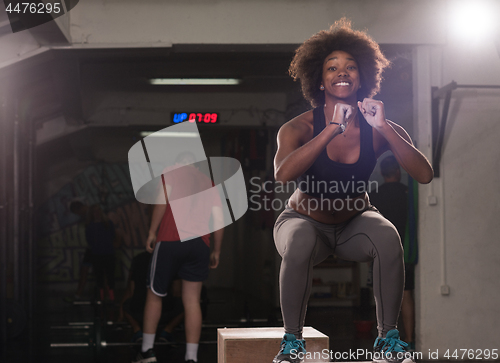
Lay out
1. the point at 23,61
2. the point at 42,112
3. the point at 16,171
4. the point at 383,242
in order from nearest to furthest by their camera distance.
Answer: the point at 383,242, the point at 23,61, the point at 16,171, the point at 42,112

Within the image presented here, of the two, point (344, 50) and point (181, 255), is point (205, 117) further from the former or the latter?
point (344, 50)

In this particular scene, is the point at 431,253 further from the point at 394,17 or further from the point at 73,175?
the point at 73,175

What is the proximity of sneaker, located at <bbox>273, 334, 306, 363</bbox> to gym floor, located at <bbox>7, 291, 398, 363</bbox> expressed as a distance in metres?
2.34

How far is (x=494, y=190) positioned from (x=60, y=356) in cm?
367

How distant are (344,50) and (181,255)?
2131mm

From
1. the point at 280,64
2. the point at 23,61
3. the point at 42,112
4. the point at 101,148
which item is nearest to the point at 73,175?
the point at 101,148

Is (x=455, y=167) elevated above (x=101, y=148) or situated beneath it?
situated beneath

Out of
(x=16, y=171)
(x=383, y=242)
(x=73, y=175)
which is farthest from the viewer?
(x=73, y=175)

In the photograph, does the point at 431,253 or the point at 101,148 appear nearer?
the point at 431,253

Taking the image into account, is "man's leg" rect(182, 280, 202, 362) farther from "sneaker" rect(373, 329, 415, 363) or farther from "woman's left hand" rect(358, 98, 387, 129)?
"woman's left hand" rect(358, 98, 387, 129)

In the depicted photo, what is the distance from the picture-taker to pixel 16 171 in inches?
217

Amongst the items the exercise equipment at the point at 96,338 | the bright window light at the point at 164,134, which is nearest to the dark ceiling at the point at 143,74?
the bright window light at the point at 164,134

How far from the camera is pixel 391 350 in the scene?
5.43ft

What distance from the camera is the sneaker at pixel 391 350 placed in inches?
64.7
